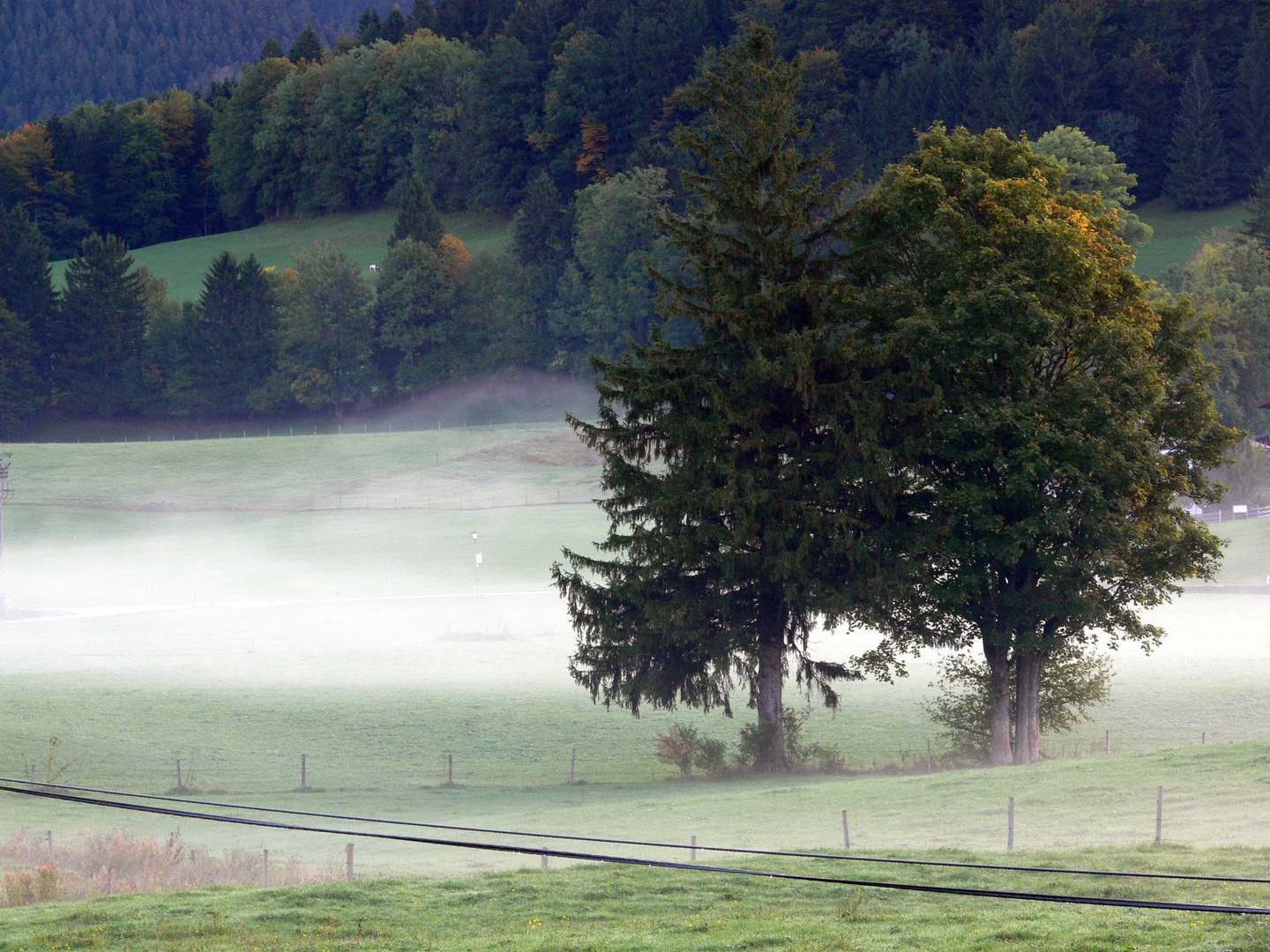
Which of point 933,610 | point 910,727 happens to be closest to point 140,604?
point 910,727

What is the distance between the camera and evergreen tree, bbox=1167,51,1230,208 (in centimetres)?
13662

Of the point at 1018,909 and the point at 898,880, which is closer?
the point at 1018,909

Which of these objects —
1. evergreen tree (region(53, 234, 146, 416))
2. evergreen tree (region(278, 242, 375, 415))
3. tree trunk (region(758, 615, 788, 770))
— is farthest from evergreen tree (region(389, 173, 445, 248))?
tree trunk (region(758, 615, 788, 770))

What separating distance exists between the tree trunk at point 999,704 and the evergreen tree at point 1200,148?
118 meters

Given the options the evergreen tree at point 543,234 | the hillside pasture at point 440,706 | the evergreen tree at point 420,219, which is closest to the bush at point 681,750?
the hillside pasture at point 440,706

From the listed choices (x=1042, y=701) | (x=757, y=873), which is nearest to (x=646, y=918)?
(x=757, y=873)

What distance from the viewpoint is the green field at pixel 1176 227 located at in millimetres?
125438

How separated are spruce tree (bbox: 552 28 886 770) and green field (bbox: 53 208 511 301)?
126m

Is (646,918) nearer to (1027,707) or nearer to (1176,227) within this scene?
(1027,707)

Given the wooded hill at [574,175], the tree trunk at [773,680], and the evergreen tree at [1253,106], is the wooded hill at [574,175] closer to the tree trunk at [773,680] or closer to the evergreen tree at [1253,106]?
the evergreen tree at [1253,106]

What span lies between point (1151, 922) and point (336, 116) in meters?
182

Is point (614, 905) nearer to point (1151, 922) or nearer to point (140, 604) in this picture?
point (1151, 922)

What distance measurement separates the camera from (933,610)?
105 feet

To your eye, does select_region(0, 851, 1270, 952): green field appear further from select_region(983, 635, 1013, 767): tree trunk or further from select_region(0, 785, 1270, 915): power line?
select_region(983, 635, 1013, 767): tree trunk
